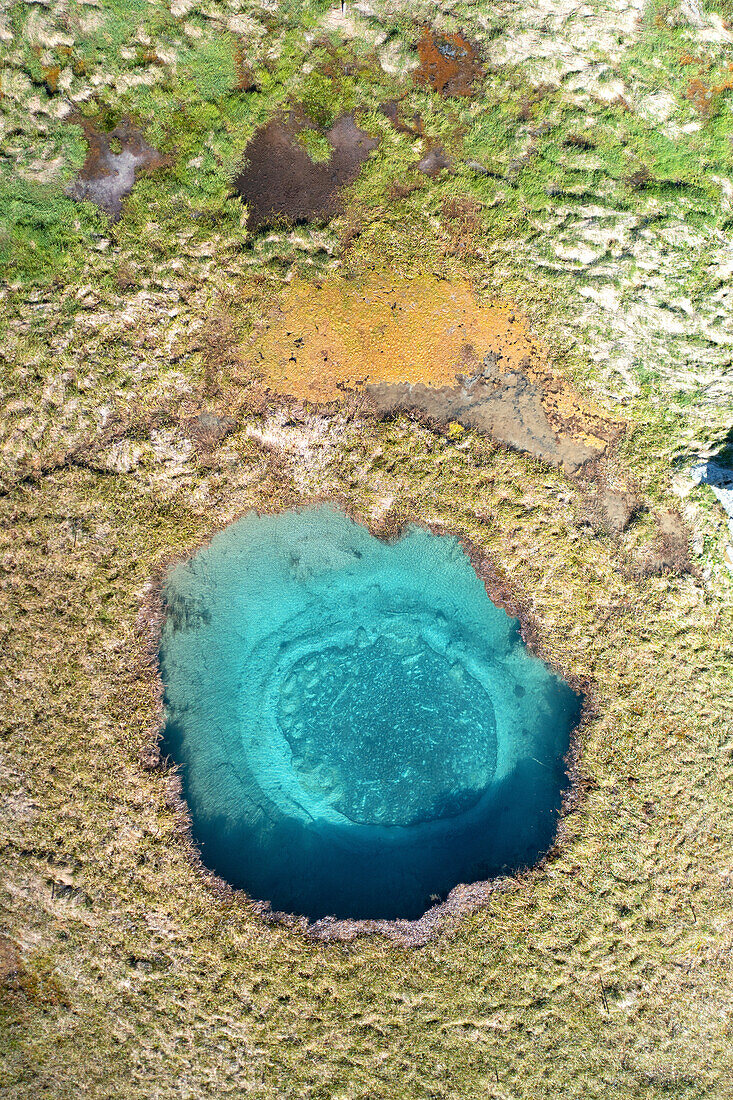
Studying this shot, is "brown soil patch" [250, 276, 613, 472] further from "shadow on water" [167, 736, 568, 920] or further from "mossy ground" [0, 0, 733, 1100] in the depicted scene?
"shadow on water" [167, 736, 568, 920]

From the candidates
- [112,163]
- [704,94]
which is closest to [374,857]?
[112,163]

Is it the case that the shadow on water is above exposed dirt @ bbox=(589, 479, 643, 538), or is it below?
below

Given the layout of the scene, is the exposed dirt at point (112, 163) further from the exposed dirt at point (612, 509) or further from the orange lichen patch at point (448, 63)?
the exposed dirt at point (612, 509)

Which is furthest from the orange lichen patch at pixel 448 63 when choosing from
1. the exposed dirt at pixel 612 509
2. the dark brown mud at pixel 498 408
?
the exposed dirt at pixel 612 509

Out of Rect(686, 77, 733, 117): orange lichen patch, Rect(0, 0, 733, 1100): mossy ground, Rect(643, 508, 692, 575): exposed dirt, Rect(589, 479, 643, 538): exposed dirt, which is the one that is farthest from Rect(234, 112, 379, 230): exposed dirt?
Rect(643, 508, 692, 575): exposed dirt

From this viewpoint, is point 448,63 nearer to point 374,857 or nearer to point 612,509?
point 612,509

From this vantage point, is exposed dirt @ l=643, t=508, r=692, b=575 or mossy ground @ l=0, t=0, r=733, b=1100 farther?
exposed dirt @ l=643, t=508, r=692, b=575
